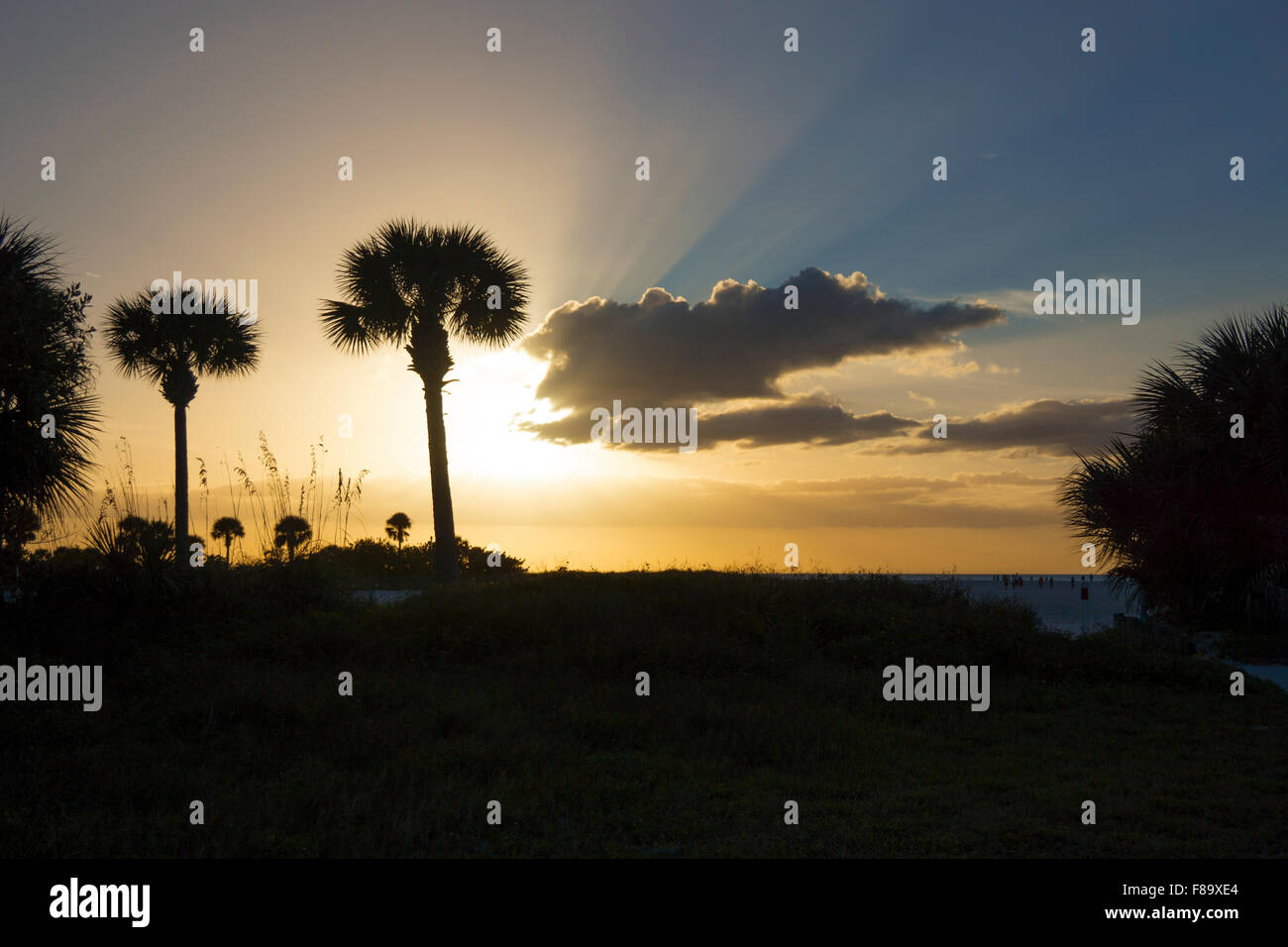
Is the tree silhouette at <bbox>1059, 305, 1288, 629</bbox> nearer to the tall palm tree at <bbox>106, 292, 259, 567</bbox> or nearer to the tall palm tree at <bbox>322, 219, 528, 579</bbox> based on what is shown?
the tall palm tree at <bbox>322, 219, 528, 579</bbox>

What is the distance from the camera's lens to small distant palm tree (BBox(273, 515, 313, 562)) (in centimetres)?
1916

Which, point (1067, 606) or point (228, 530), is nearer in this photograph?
point (228, 530)

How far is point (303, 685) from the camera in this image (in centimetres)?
1275

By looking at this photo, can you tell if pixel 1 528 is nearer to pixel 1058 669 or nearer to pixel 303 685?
pixel 303 685

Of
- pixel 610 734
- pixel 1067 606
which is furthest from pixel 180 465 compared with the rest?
pixel 1067 606

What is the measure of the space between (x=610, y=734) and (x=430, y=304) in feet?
68.9

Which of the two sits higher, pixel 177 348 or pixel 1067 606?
pixel 177 348

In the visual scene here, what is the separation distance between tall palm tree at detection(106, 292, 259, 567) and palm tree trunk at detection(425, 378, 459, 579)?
10.5 m

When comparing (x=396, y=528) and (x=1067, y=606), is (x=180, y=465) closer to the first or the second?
(x=396, y=528)

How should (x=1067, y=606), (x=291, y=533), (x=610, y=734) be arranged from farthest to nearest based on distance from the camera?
(x=1067, y=606)
(x=291, y=533)
(x=610, y=734)

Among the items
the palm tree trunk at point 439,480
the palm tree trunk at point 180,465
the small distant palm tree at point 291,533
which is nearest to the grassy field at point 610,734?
the small distant palm tree at point 291,533

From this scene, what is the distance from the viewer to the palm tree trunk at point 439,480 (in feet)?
92.5

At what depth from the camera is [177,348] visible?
31.7m

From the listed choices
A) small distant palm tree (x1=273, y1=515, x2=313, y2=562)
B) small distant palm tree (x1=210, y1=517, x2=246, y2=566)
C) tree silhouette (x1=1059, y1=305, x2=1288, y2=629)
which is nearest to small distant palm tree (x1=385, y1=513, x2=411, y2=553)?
small distant palm tree (x1=210, y1=517, x2=246, y2=566)
